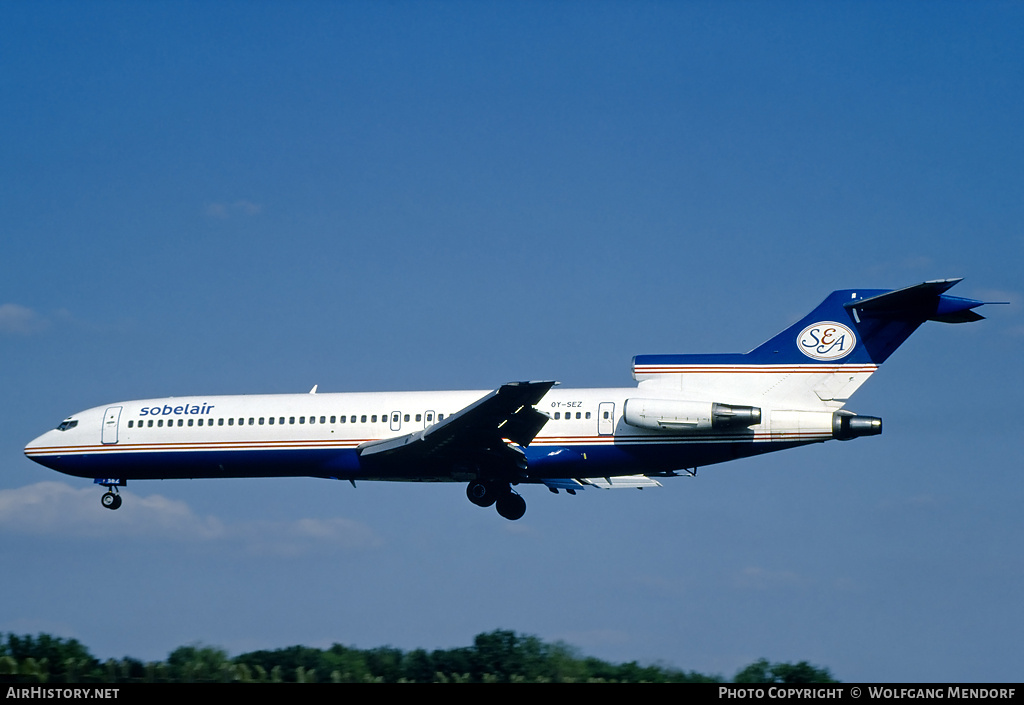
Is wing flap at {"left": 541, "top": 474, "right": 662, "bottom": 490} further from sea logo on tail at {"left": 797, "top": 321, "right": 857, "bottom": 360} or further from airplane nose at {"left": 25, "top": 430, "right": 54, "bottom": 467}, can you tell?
airplane nose at {"left": 25, "top": 430, "right": 54, "bottom": 467}

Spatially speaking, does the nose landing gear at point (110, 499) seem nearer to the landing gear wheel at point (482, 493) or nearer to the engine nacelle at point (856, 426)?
the landing gear wheel at point (482, 493)

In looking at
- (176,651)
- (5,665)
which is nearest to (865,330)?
(176,651)

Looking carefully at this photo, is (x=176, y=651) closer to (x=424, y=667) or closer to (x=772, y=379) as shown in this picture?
(x=424, y=667)

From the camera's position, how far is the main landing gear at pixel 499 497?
31359 mm

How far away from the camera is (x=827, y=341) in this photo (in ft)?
98.2

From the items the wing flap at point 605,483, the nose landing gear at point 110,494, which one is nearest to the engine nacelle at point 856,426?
the wing flap at point 605,483

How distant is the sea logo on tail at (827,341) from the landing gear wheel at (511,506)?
8.31 m

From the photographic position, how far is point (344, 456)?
31438 mm

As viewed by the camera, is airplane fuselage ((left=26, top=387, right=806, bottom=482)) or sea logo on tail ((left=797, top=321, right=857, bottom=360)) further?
sea logo on tail ((left=797, top=321, right=857, bottom=360))

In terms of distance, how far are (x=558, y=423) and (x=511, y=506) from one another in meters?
2.91

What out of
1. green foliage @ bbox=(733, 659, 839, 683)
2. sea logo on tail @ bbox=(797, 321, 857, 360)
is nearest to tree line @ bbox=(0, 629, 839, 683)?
green foliage @ bbox=(733, 659, 839, 683)

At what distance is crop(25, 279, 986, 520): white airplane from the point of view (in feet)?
95.0

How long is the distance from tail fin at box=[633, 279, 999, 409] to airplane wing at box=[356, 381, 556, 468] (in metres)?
3.72

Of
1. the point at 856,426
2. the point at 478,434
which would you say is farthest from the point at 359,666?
the point at 856,426
